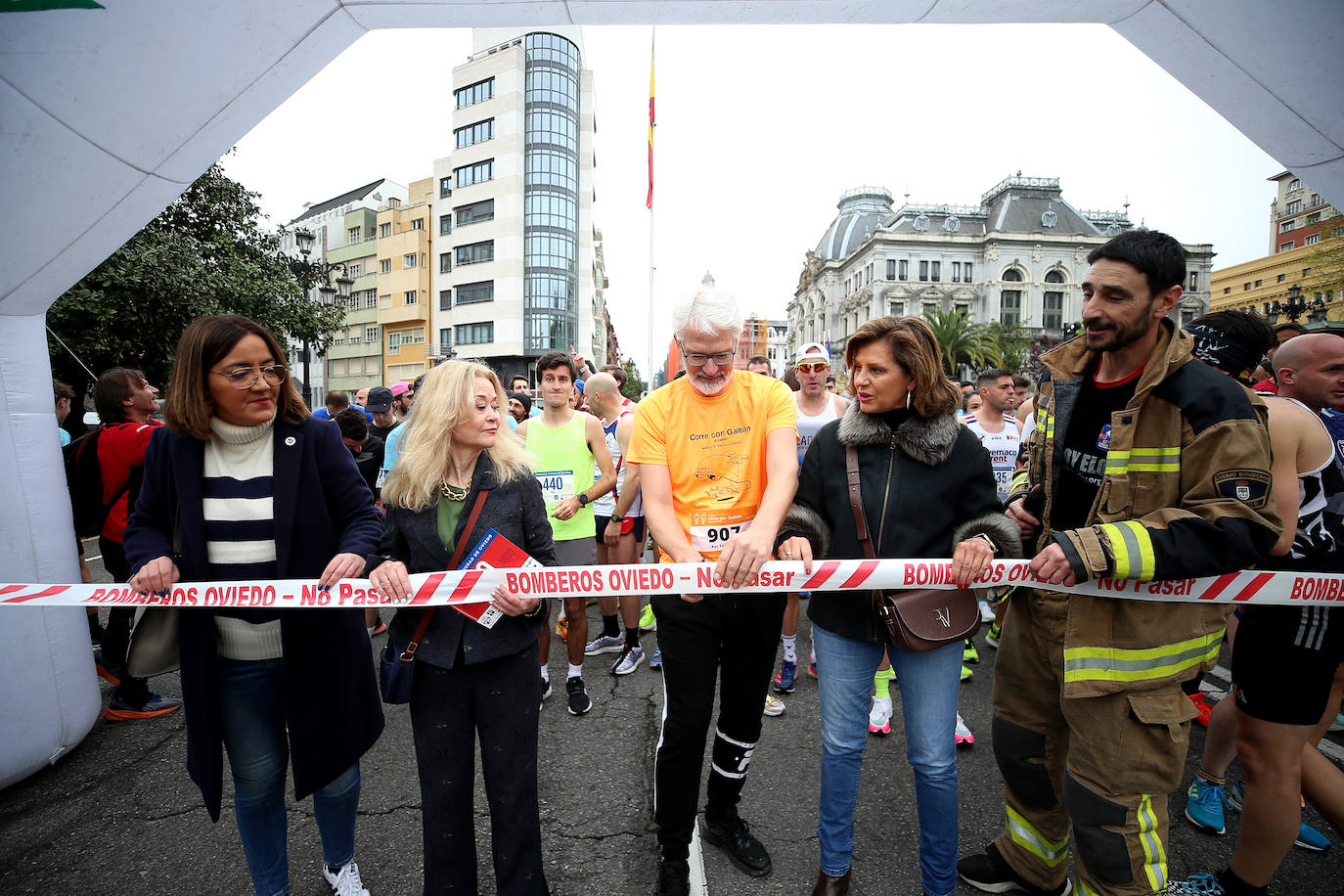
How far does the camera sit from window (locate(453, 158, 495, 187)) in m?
51.6

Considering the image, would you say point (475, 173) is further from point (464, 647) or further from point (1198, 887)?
point (1198, 887)

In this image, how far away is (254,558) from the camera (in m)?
2.24

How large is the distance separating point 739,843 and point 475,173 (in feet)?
189

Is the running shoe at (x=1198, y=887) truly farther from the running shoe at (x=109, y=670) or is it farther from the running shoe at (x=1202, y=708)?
the running shoe at (x=109, y=670)

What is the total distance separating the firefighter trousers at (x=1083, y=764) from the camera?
1.98 m

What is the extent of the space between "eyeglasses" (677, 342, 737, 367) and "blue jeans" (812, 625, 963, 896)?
113cm

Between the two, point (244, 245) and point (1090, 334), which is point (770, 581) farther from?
point (244, 245)

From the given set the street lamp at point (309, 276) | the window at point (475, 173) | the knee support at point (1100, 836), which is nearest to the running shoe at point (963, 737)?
the knee support at point (1100, 836)

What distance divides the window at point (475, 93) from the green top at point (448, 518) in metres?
58.6

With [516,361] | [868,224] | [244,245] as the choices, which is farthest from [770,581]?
[868,224]

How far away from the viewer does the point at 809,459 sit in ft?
8.46

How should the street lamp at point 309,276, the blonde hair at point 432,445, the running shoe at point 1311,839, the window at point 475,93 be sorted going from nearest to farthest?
the blonde hair at point 432,445, the running shoe at point 1311,839, the street lamp at point 309,276, the window at point 475,93

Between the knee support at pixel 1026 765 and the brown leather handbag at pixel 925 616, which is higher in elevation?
the brown leather handbag at pixel 925 616

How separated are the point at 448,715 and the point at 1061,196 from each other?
109705mm
